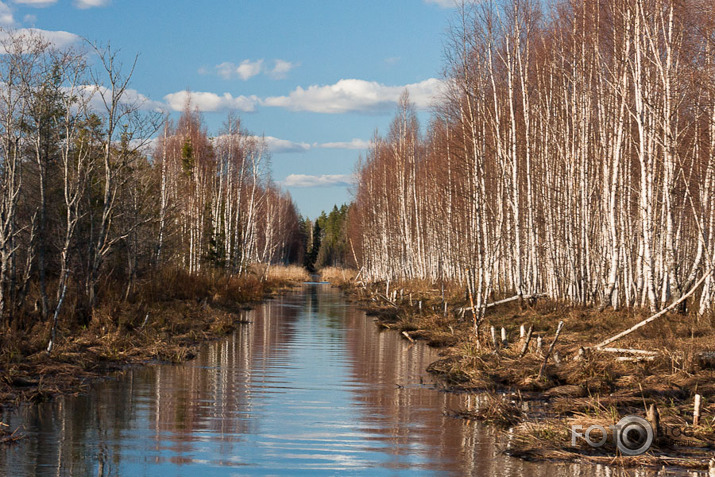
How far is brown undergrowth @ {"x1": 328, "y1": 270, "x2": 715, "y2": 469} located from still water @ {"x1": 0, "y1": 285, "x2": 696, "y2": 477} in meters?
0.48

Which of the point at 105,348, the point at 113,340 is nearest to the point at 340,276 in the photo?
the point at 113,340

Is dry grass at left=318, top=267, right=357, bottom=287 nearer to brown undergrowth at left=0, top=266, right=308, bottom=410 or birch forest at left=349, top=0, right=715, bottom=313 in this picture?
birch forest at left=349, top=0, right=715, bottom=313

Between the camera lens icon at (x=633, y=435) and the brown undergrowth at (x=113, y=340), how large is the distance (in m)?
→ 8.06

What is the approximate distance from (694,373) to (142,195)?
1875cm

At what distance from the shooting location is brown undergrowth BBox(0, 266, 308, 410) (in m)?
12.1

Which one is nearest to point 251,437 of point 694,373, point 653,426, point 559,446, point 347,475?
point 347,475

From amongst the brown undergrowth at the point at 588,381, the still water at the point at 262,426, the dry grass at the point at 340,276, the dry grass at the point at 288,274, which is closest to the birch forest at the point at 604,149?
the brown undergrowth at the point at 588,381

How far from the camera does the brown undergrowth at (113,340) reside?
12.1 metres

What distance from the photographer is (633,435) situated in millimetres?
8406

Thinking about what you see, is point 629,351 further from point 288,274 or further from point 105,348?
point 288,274

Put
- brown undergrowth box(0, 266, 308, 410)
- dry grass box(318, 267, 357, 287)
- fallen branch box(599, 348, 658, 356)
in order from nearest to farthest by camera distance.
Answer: brown undergrowth box(0, 266, 308, 410)
fallen branch box(599, 348, 658, 356)
dry grass box(318, 267, 357, 287)

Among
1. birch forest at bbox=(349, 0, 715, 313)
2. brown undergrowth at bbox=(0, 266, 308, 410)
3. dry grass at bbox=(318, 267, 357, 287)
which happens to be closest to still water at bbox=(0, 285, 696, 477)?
brown undergrowth at bbox=(0, 266, 308, 410)

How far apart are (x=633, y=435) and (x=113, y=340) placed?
1145 cm

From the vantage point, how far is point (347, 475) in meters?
7.39
